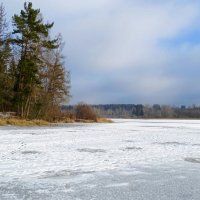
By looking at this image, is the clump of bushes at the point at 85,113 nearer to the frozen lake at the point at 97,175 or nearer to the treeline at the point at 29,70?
the treeline at the point at 29,70

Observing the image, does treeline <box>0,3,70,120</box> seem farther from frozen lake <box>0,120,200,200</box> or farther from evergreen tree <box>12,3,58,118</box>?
frozen lake <box>0,120,200,200</box>

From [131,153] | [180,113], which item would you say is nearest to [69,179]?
[131,153]

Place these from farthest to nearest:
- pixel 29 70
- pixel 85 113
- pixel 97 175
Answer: pixel 85 113, pixel 29 70, pixel 97 175

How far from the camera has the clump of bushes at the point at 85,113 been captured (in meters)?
59.1

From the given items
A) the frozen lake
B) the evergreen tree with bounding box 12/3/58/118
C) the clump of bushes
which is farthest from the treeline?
the frozen lake

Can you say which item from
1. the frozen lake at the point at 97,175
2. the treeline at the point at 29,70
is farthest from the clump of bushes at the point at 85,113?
the frozen lake at the point at 97,175

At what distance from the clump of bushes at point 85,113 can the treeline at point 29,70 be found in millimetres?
12334

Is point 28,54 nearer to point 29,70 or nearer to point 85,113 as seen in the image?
point 29,70

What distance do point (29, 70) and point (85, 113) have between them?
19.7 meters

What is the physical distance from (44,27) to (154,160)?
34131 mm

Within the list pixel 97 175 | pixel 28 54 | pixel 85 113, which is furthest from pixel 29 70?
pixel 97 175

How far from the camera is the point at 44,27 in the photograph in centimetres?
4419

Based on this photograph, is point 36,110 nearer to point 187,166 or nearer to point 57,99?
point 57,99

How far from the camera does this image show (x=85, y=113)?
59.6 m
